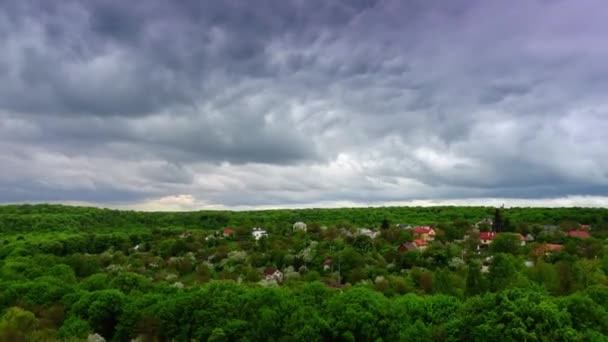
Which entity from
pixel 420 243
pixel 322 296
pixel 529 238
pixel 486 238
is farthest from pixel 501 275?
pixel 529 238

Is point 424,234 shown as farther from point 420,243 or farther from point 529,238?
point 529,238


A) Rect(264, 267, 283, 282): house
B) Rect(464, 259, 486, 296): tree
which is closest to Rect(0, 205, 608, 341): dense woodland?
Rect(464, 259, 486, 296): tree

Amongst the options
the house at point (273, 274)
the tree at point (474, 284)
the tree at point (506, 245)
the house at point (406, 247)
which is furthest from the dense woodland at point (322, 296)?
the house at point (406, 247)

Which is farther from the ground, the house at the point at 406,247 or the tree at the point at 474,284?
the house at the point at 406,247

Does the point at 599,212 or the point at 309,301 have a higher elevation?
the point at 599,212

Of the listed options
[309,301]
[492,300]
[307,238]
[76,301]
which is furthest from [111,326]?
[307,238]

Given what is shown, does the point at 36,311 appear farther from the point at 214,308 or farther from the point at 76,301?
the point at 214,308

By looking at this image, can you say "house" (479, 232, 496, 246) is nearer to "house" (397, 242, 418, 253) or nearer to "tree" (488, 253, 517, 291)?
"house" (397, 242, 418, 253)

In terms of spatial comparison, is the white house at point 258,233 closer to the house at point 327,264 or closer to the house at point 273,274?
the house at point 273,274

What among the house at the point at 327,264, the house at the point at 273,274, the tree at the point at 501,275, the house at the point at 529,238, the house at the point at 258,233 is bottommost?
the house at the point at 273,274
